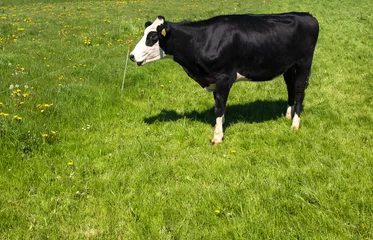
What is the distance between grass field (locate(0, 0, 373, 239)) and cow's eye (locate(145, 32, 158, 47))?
5.23 ft

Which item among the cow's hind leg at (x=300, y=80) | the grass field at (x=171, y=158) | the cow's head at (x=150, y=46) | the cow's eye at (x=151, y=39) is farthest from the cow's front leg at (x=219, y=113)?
the cow's hind leg at (x=300, y=80)

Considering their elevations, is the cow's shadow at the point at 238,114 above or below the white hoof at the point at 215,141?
below

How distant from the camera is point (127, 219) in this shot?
12.8ft

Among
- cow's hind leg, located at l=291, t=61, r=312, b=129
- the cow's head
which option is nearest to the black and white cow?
the cow's head

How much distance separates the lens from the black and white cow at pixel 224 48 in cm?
603

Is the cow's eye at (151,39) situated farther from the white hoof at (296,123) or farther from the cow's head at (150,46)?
the white hoof at (296,123)

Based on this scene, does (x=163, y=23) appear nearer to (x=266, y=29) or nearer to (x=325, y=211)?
(x=266, y=29)

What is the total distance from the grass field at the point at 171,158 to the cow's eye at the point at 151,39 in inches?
62.8

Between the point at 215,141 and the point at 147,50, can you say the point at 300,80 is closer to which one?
the point at 215,141

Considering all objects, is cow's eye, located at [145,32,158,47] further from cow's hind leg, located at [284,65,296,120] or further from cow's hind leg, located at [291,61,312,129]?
cow's hind leg, located at [284,65,296,120]

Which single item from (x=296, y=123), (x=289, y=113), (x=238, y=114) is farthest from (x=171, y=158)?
(x=289, y=113)

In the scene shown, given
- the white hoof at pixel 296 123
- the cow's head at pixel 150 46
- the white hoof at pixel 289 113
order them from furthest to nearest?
the white hoof at pixel 289 113, the white hoof at pixel 296 123, the cow's head at pixel 150 46

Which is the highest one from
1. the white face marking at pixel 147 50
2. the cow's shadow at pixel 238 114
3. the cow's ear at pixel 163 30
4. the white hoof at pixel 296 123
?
the cow's ear at pixel 163 30

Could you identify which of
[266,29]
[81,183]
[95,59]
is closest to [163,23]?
[266,29]
